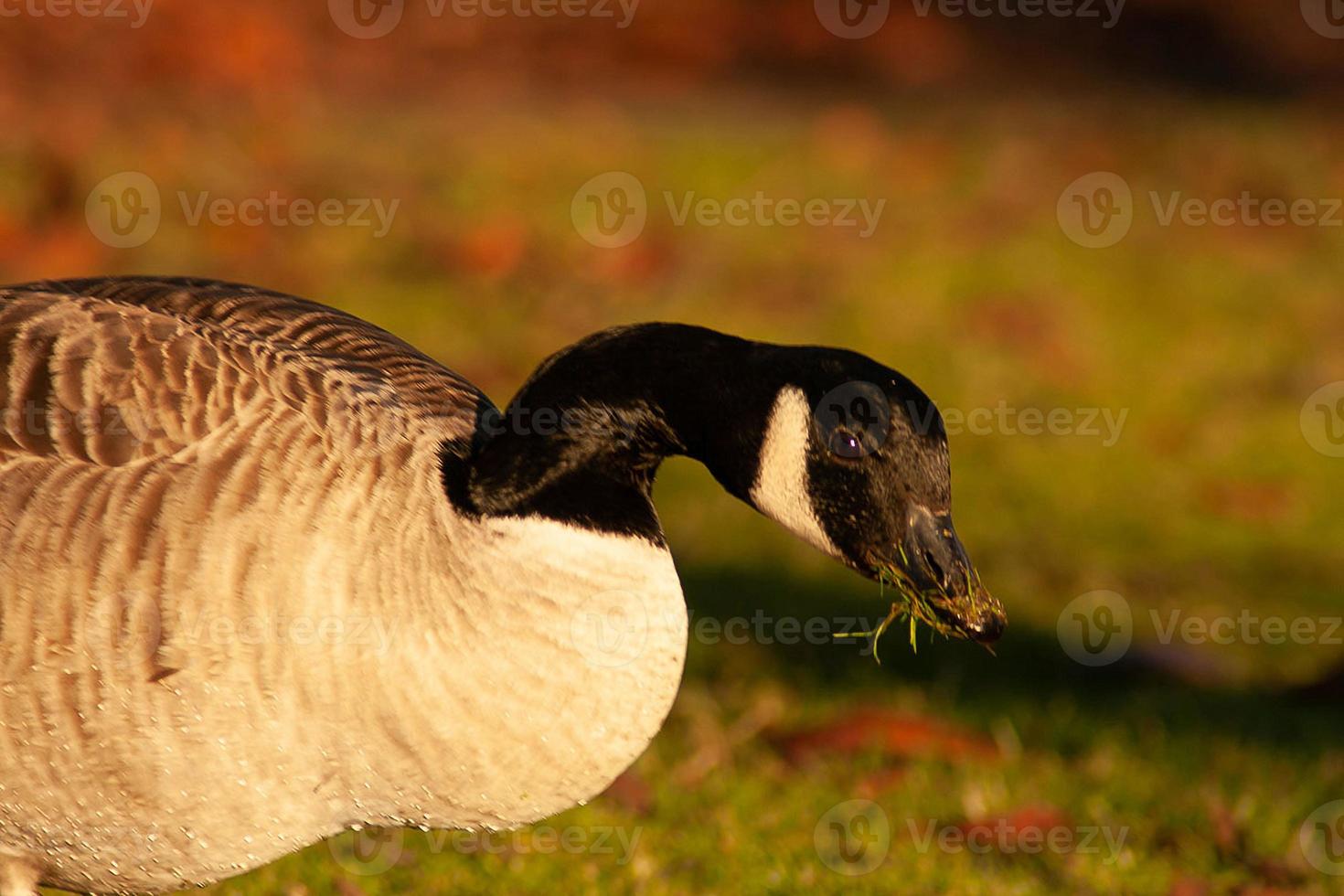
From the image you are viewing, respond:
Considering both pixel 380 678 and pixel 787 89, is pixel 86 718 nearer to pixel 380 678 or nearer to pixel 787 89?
pixel 380 678

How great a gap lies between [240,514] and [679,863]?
7.15 ft

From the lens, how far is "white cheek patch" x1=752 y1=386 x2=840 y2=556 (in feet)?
11.0
